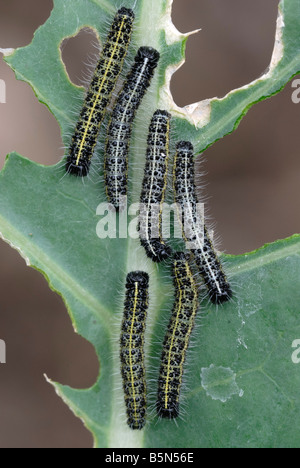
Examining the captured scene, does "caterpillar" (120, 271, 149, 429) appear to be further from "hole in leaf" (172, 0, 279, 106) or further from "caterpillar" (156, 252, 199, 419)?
"hole in leaf" (172, 0, 279, 106)

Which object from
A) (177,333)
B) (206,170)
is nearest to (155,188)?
(177,333)

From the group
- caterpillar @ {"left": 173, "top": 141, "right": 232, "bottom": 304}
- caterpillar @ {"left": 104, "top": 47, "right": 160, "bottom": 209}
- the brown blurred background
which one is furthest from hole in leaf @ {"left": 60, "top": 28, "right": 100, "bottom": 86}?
caterpillar @ {"left": 173, "top": 141, "right": 232, "bottom": 304}

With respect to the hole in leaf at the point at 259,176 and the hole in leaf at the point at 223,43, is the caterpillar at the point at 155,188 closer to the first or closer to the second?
the hole in leaf at the point at 259,176
